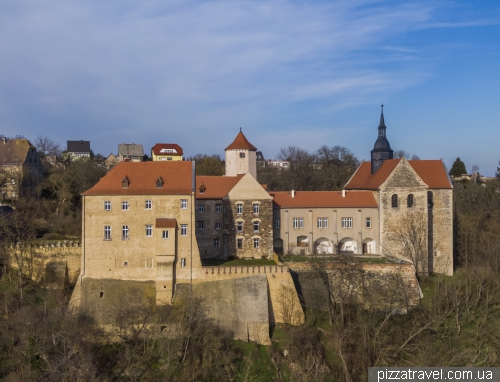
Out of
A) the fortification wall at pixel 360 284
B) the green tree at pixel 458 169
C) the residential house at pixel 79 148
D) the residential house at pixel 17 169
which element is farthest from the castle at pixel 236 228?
the residential house at pixel 79 148

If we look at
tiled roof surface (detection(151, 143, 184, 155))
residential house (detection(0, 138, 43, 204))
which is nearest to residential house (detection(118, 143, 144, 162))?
tiled roof surface (detection(151, 143, 184, 155))

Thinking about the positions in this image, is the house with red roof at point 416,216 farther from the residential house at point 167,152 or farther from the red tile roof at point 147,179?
the residential house at point 167,152

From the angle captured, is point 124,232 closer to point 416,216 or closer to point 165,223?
point 165,223

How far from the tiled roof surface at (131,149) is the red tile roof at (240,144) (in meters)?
50.0

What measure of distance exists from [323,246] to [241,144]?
1080cm

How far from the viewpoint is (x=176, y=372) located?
30281 mm

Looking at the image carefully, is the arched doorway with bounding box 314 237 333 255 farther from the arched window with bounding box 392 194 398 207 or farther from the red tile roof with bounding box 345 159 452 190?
the arched window with bounding box 392 194 398 207

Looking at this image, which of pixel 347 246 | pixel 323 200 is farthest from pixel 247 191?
pixel 347 246

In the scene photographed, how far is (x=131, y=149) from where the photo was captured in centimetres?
9488

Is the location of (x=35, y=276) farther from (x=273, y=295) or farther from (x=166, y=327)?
(x=273, y=295)

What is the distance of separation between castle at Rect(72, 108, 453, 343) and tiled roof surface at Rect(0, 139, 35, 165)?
25629 mm

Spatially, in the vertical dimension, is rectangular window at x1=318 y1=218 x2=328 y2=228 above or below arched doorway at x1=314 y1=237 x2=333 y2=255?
above

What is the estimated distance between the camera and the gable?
41.8 m

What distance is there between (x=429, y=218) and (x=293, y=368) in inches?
730
